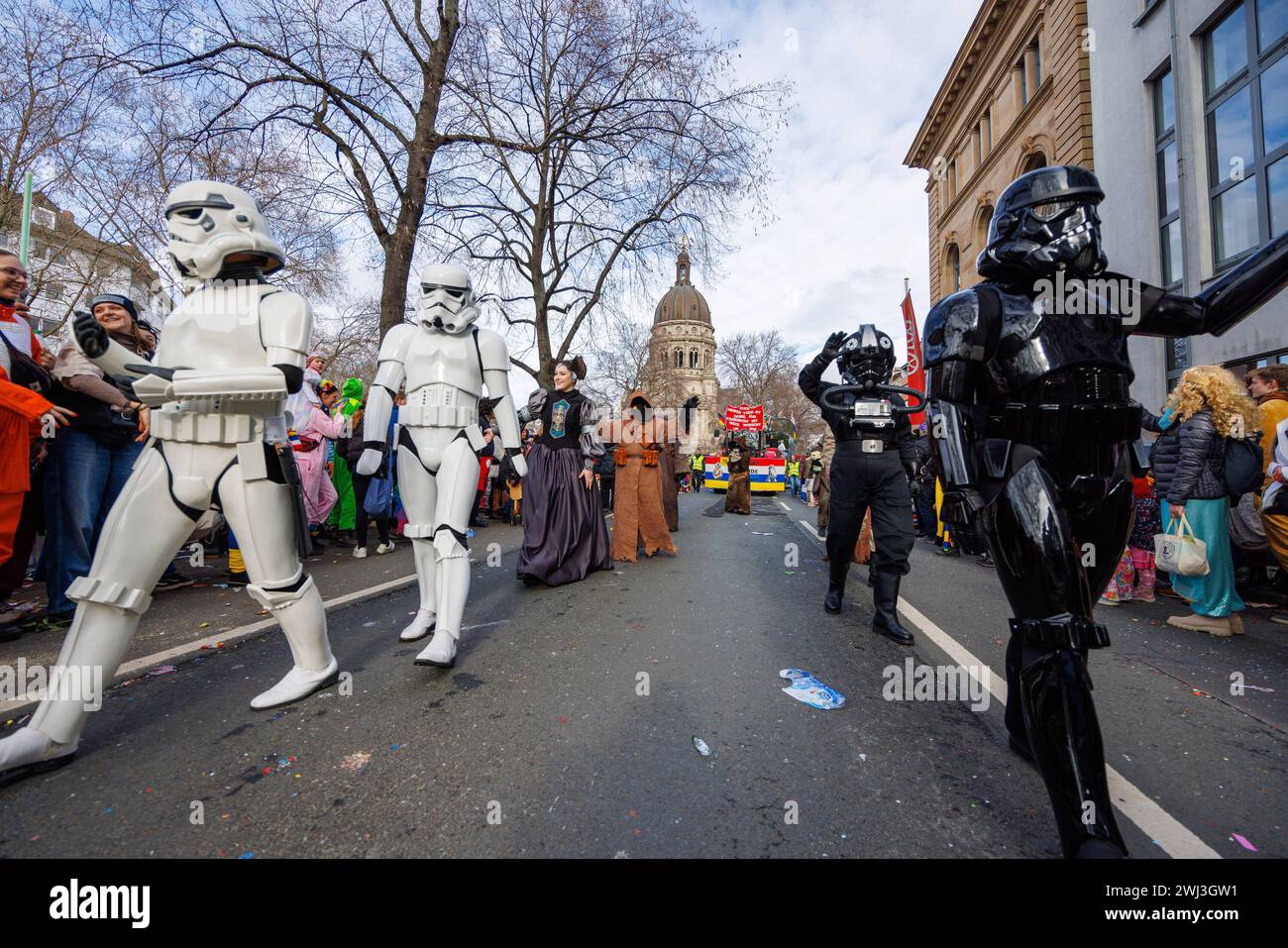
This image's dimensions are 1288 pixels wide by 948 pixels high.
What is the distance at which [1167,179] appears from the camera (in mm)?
10203

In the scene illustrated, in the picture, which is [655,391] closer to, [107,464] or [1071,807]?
[107,464]

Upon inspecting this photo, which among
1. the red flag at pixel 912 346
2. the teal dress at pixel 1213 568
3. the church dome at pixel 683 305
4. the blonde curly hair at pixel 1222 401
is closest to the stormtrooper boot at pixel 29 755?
the teal dress at pixel 1213 568

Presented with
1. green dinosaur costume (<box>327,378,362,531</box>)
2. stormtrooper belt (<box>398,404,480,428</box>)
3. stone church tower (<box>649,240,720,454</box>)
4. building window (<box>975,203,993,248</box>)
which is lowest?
green dinosaur costume (<box>327,378,362,531</box>)

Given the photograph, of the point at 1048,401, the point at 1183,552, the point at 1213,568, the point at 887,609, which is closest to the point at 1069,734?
the point at 1048,401

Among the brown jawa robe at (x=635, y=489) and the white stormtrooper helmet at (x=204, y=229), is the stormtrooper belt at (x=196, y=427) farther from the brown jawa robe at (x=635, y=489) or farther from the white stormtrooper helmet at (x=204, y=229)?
the brown jawa robe at (x=635, y=489)

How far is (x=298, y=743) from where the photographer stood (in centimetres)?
221

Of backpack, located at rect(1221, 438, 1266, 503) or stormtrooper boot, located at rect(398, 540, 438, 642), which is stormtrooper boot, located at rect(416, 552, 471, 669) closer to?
stormtrooper boot, located at rect(398, 540, 438, 642)

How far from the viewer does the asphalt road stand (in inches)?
66.1

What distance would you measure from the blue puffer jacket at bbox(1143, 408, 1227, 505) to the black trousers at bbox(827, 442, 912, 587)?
6.92 feet

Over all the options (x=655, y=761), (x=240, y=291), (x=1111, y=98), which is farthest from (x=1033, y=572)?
(x=1111, y=98)

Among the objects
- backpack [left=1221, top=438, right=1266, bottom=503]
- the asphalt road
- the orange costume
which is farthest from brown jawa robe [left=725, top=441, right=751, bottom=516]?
the orange costume

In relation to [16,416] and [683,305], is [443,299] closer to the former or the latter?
[16,416]

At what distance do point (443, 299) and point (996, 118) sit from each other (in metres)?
22.7
